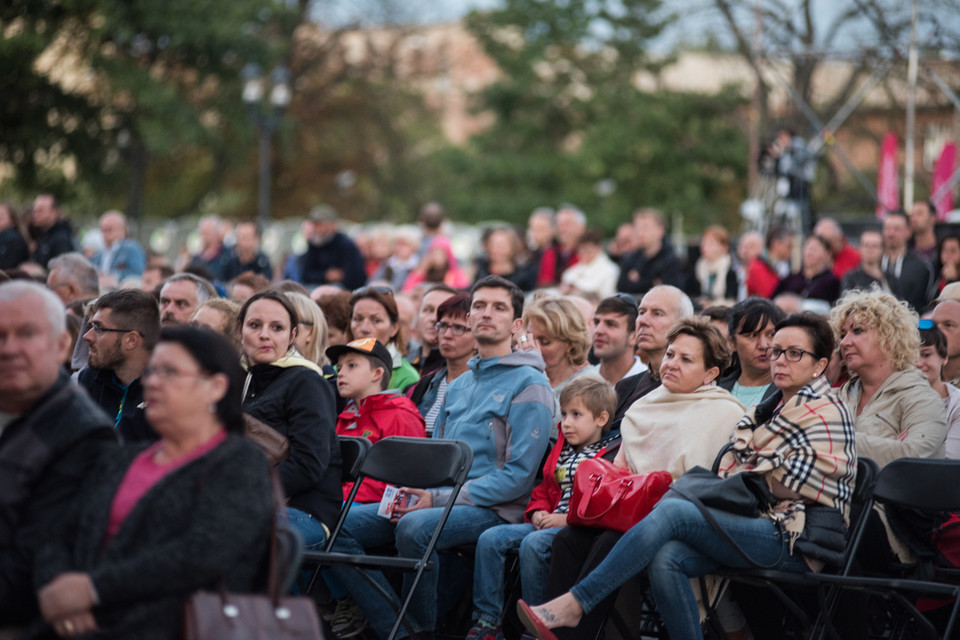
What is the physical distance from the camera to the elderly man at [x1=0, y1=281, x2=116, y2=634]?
3.22 metres

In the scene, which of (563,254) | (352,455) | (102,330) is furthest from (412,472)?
(563,254)

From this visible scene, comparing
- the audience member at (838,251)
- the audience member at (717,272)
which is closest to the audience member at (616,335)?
the audience member at (717,272)

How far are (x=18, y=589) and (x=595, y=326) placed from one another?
12.4 ft

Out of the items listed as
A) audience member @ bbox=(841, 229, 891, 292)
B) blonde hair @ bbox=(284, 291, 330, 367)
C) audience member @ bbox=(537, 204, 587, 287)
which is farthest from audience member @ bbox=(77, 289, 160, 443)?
audience member @ bbox=(537, 204, 587, 287)

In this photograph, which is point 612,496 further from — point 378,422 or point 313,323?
point 313,323

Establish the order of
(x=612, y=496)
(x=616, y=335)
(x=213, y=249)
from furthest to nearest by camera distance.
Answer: (x=213, y=249) → (x=616, y=335) → (x=612, y=496)

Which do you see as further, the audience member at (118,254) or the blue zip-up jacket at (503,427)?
the audience member at (118,254)

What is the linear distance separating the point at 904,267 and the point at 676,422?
4085mm

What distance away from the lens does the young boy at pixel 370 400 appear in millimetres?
5781

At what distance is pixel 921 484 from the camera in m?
4.48

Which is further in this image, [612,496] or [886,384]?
[886,384]

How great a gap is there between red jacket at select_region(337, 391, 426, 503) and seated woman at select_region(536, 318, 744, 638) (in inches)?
48.1

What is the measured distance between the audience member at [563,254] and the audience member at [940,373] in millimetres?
5862

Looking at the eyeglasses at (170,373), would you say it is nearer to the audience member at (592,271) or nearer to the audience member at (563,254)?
the audience member at (592,271)
